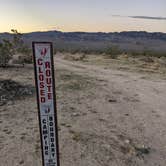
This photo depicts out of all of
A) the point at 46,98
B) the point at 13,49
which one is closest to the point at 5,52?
the point at 13,49

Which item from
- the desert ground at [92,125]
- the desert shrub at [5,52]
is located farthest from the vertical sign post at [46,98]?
the desert shrub at [5,52]

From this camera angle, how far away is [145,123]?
26.7ft

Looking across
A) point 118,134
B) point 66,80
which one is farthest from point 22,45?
point 118,134

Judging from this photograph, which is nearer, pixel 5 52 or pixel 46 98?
pixel 46 98

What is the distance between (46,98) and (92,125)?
14.5 feet

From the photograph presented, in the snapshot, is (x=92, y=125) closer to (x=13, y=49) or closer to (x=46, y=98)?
(x=46, y=98)

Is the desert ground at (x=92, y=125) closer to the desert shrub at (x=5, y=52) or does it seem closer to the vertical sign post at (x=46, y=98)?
the vertical sign post at (x=46, y=98)

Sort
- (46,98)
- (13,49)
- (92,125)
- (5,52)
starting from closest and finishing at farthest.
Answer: (46,98)
(92,125)
(5,52)
(13,49)

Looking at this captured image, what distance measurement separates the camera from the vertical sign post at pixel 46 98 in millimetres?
3262

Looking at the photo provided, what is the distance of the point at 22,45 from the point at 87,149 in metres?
16.3

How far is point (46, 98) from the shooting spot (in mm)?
3434

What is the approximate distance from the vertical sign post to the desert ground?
7.01 feet

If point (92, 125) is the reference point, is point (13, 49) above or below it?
above

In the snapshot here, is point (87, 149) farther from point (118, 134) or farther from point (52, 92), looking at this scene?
point (52, 92)
